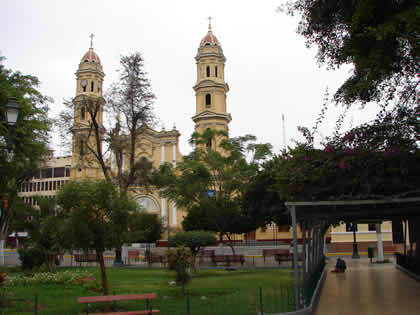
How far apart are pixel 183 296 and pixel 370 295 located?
217 inches

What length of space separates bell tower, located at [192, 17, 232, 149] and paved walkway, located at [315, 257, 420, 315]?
3467cm

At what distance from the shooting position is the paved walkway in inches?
425

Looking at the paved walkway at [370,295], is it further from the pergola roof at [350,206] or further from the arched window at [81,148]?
the arched window at [81,148]

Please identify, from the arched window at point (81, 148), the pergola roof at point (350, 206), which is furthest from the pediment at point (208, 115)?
the pergola roof at point (350, 206)

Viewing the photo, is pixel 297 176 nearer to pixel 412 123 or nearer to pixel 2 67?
pixel 412 123

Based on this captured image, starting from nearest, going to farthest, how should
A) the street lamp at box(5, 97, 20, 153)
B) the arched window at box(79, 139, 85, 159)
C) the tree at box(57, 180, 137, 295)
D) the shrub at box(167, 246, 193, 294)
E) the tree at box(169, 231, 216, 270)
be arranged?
1. the street lamp at box(5, 97, 20, 153)
2. the tree at box(57, 180, 137, 295)
3. the shrub at box(167, 246, 193, 294)
4. the tree at box(169, 231, 216, 270)
5. the arched window at box(79, 139, 85, 159)

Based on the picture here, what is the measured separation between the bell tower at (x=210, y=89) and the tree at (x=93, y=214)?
41.2m

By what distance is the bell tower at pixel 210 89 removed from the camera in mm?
52062

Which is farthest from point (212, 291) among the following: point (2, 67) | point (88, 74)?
point (88, 74)

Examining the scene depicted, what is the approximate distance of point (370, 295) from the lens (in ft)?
43.2

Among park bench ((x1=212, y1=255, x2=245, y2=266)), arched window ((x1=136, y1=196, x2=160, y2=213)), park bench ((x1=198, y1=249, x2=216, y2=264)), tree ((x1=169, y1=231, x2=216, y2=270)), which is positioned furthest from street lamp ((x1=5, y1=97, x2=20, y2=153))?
arched window ((x1=136, y1=196, x2=160, y2=213))

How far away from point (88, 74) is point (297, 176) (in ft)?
169

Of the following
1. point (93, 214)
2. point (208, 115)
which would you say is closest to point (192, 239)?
point (93, 214)

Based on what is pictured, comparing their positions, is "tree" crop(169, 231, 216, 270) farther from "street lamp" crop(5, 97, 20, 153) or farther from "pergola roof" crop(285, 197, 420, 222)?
"street lamp" crop(5, 97, 20, 153)
